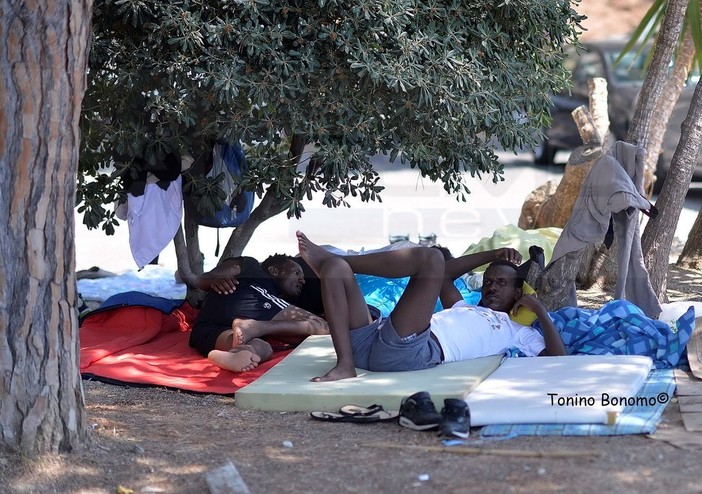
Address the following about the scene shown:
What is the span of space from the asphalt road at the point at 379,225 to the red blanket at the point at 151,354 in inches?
86.3

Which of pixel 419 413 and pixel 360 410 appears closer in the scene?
pixel 419 413

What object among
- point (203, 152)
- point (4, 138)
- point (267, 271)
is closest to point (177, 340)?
point (267, 271)

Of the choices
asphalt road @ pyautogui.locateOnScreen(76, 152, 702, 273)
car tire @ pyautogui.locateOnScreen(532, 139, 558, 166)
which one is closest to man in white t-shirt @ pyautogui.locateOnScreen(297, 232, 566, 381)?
asphalt road @ pyautogui.locateOnScreen(76, 152, 702, 273)

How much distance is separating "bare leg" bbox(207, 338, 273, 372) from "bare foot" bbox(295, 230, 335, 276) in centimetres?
71

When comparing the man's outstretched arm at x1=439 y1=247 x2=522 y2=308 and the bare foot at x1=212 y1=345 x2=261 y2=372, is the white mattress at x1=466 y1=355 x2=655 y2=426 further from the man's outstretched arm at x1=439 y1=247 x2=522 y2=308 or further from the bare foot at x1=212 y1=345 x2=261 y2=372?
the bare foot at x1=212 y1=345 x2=261 y2=372

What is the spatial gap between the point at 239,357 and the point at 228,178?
1346 millimetres

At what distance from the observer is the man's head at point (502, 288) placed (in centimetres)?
527

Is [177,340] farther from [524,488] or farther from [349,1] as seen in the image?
[524,488]

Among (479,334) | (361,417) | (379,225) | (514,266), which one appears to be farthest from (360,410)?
(379,225)

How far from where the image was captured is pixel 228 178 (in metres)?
5.99

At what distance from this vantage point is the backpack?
5941mm

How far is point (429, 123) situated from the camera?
5465mm

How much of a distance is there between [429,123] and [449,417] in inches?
81.2

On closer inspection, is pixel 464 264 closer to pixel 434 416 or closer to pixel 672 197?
pixel 434 416
